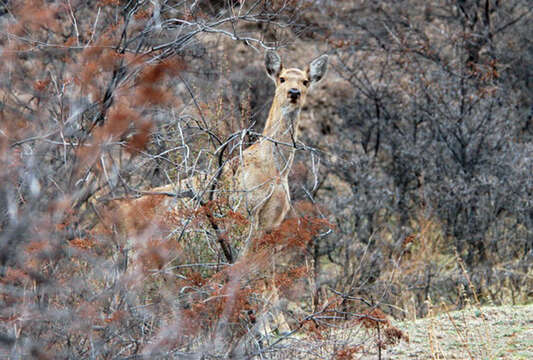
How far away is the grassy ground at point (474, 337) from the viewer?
17.9ft

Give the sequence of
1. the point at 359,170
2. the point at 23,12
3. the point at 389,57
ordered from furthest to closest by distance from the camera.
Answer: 1. the point at 389,57
2. the point at 359,170
3. the point at 23,12

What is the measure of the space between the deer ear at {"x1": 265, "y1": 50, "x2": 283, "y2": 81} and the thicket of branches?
0.24m

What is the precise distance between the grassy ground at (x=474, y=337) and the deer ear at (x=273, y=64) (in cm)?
346

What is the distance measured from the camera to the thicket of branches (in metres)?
4.26

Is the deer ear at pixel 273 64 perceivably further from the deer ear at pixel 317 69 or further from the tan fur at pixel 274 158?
the deer ear at pixel 317 69

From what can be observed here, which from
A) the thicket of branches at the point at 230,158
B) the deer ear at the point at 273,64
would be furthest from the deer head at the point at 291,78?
the thicket of branches at the point at 230,158

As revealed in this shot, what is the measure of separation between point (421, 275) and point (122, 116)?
6182 mm

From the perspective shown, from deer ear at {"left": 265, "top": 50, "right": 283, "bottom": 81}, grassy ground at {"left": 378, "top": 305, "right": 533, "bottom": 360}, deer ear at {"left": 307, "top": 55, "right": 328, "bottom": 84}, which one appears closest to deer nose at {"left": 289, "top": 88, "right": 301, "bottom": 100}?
deer ear at {"left": 265, "top": 50, "right": 283, "bottom": 81}

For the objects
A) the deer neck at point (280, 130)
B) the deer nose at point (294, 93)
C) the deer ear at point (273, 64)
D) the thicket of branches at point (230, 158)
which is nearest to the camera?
the thicket of branches at point (230, 158)

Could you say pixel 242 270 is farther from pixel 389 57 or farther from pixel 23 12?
pixel 389 57

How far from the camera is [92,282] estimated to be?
4.86 m

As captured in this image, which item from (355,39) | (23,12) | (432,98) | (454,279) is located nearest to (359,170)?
(432,98)

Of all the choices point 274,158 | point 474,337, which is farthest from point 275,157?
point 474,337

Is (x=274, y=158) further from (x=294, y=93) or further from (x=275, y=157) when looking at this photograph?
(x=294, y=93)
